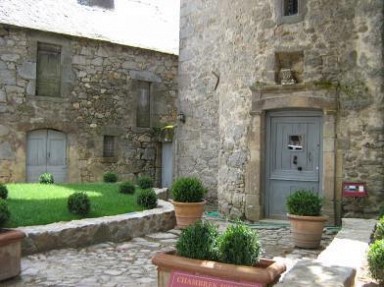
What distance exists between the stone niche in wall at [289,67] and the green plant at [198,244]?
5.51m

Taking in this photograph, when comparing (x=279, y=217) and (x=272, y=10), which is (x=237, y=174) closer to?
(x=279, y=217)

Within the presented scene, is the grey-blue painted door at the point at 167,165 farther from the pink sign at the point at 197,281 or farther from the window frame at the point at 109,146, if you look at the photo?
the pink sign at the point at 197,281

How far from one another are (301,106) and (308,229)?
2.72 meters

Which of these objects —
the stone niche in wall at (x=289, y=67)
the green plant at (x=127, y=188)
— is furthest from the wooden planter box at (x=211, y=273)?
the green plant at (x=127, y=188)

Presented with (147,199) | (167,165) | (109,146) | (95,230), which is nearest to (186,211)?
(147,199)

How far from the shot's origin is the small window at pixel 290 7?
891cm

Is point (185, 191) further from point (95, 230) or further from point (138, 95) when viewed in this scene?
point (138, 95)

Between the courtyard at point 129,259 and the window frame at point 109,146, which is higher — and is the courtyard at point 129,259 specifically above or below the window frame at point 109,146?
below

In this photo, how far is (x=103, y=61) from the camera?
14266 mm

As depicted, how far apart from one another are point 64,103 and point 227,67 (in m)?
5.77

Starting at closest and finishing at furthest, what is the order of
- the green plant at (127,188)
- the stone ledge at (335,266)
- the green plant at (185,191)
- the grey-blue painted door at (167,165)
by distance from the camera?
the stone ledge at (335,266)
the green plant at (185,191)
the green plant at (127,188)
the grey-blue painted door at (167,165)

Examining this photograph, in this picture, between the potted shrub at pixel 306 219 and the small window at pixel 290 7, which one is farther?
the small window at pixel 290 7

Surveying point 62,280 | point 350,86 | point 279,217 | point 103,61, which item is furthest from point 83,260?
point 103,61

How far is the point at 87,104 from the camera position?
14.1 metres
